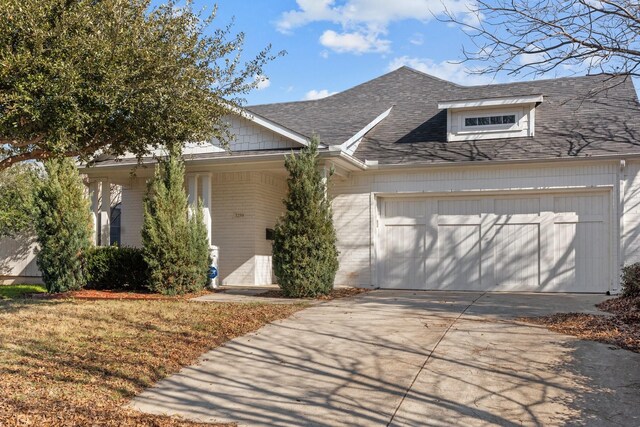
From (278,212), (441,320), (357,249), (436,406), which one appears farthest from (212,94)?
(278,212)

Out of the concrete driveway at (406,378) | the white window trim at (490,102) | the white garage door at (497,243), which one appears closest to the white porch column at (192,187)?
the white garage door at (497,243)

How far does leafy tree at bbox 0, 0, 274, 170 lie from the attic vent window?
7.93 m

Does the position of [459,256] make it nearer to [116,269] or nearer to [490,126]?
[490,126]

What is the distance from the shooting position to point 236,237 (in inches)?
623

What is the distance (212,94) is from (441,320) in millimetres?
4804

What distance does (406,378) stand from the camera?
20.0 ft

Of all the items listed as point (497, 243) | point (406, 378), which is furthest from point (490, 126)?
point (406, 378)

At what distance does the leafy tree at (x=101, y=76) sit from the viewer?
21.2 ft

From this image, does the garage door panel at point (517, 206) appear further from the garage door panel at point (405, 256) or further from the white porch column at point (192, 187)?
the white porch column at point (192, 187)

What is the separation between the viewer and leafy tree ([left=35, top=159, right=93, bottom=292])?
43.5ft

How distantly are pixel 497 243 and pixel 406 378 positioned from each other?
8.64 meters

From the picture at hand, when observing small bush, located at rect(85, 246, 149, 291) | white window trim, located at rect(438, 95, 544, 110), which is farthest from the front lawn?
white window trim, located at rect(438, 95, 544, 110)

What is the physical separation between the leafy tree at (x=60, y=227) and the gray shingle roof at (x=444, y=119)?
564 cm

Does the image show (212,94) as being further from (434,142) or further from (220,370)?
(434,142)
